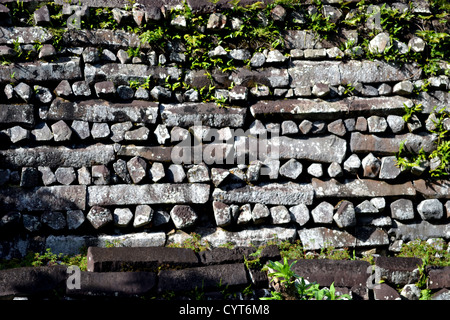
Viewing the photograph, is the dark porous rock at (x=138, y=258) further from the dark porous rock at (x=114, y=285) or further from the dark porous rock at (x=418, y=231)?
the dark porous rock at (x=418, y=231)

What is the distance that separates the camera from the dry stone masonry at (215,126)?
209 inches

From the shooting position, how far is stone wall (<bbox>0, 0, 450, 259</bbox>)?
5.30 metres

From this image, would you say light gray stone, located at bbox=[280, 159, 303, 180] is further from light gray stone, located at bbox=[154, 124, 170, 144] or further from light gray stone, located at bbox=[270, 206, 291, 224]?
light gray stone, located at bbox=[154, 124, 170, 144]

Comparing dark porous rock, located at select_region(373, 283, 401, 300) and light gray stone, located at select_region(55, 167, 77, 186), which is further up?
light gray stone, located at select_region(55, 167, 77, 186)

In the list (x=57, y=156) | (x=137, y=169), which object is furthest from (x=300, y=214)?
(x=57, y=156)

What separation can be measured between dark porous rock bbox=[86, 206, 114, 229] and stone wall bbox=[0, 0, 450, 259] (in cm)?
2

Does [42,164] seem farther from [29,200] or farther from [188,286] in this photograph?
[188,286]

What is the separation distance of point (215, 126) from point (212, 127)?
0.04 metres

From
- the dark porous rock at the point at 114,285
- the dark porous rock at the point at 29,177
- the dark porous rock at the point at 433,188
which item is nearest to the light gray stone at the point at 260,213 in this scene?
the dark porous rock at the point at 114,285

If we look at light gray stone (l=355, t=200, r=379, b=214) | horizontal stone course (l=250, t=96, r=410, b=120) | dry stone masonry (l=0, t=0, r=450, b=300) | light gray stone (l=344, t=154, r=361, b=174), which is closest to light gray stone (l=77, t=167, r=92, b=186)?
dry stone masonry (l=0, t=0, r=450, b=300)

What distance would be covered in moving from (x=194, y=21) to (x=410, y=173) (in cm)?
333

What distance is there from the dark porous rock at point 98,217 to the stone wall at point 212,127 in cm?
2
